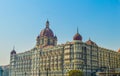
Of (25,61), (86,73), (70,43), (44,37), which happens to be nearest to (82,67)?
(86,73)

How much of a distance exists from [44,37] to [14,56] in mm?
29700

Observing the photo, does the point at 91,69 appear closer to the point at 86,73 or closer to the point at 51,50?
the point at 86,73

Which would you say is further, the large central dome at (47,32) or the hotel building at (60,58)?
the large central dome at (47,32)

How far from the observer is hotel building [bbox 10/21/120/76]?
340 feet

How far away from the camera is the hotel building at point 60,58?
103750mm

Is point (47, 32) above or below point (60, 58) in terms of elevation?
above

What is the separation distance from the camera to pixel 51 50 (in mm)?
117938

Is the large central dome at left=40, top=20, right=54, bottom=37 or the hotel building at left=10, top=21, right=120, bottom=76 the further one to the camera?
the large central dome at left=40, top=20, right=54, bottom=37

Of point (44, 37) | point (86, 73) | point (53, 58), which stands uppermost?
point (44, 37)

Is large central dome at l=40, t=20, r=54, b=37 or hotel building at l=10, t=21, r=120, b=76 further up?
large central dome at l=40, t=20, r=54, b=37

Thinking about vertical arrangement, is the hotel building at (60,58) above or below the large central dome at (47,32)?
below

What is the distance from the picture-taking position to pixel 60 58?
110500 mm

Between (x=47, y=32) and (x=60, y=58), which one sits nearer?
(x=60, y=58)

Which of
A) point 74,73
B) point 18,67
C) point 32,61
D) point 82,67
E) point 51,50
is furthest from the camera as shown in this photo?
point 18,67
